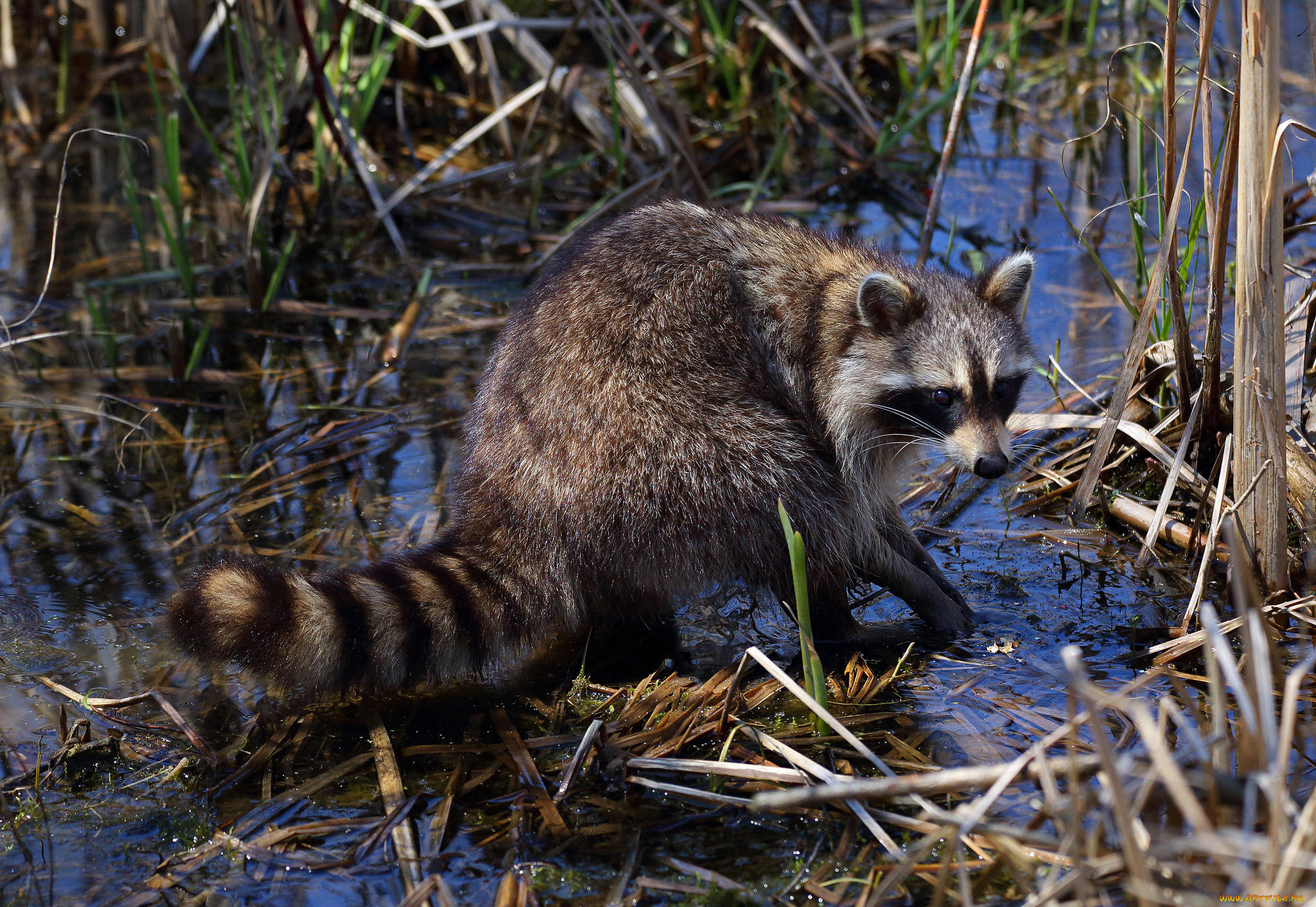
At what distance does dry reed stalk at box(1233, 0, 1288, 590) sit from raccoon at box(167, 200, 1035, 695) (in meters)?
0.68

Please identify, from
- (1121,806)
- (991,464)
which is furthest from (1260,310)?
(1121,806)

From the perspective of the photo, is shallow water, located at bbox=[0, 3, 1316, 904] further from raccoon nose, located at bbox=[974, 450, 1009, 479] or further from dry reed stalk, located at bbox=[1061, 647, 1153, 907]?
dry reed stalk, located at bbox=[1061, 647, 1153, 907]

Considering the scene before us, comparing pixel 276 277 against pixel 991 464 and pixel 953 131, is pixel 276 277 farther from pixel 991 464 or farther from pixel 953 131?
pixel 991 464

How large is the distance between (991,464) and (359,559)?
1.99 m

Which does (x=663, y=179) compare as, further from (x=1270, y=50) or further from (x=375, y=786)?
(x=375, y=786)

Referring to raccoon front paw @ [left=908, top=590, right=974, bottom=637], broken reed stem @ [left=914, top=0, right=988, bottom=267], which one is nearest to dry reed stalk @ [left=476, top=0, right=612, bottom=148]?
broken reed stem @ [left=914, top=0, right=988, bottom=267]

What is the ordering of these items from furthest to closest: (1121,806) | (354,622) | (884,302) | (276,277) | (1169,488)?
(276,277)
(884,302)
(1169,488)
(354,622)
(1121,806)

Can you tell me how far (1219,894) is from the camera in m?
2.03

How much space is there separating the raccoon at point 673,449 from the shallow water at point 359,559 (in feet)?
0.79

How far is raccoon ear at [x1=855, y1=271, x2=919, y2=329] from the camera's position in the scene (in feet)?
12.1

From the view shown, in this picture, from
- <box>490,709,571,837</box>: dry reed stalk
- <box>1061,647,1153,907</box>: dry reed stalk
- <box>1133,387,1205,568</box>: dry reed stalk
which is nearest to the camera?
<box>1061,647,1153,907</box>: dry reed stalk

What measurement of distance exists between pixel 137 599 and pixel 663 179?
333cm

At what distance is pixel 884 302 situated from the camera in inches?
148

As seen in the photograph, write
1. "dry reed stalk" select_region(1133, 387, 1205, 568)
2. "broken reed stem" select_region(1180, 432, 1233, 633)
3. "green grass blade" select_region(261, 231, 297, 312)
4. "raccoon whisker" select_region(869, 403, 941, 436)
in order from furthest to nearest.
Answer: "green grass blade" select_region(261, 231, 297, 312) → "raccoon whisker" select_region(869, 403, 941, 436) → "dry reed stalk" select_region(1133, 387, 1205, 568) → "broken reed stem" select_region(1180, 432, 1233, 633)
